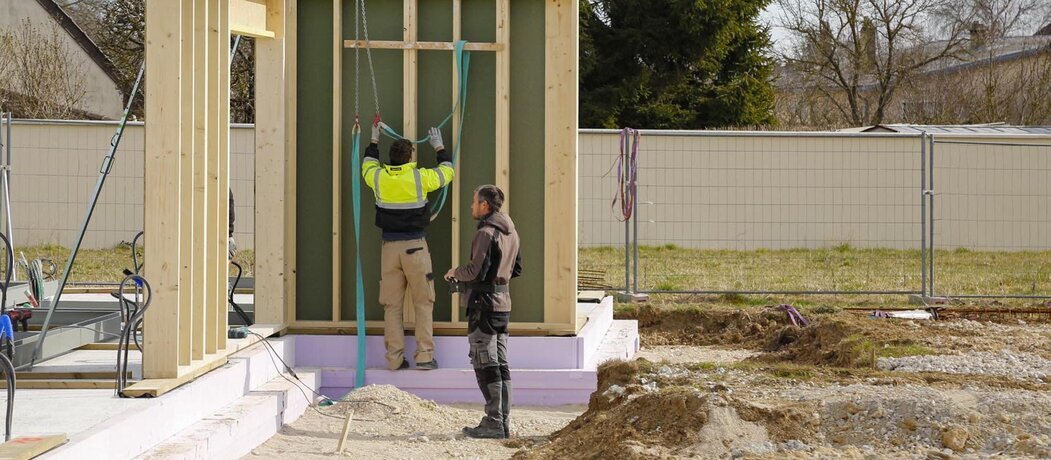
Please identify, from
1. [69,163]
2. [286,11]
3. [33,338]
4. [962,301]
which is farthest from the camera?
[69,163]

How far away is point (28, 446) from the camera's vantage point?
215 inches

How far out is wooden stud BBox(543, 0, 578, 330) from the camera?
987 centimetres

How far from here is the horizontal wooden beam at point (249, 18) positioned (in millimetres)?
9109

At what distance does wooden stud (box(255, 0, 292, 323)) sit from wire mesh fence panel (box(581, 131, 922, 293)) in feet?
24.9

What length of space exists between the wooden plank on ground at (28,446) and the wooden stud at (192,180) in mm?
1938

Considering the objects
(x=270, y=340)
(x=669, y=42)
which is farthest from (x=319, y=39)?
(x=669, y=42)

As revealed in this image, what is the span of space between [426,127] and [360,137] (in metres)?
0.54

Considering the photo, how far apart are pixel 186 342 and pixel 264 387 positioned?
123 cm

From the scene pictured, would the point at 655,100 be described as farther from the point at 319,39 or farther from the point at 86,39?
the point at 319,39

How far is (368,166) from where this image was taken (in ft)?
31.4

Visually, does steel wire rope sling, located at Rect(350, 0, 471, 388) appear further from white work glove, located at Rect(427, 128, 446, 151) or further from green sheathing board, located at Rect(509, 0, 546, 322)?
green sheathing board, located at Rect(509, 0, 546, 322)

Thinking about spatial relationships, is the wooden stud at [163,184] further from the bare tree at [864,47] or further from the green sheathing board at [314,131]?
the bare tree at [864,47]

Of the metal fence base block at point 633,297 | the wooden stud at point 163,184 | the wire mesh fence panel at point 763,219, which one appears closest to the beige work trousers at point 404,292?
the wooden stud at point 163,184

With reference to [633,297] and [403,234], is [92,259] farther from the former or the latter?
[403,234]
